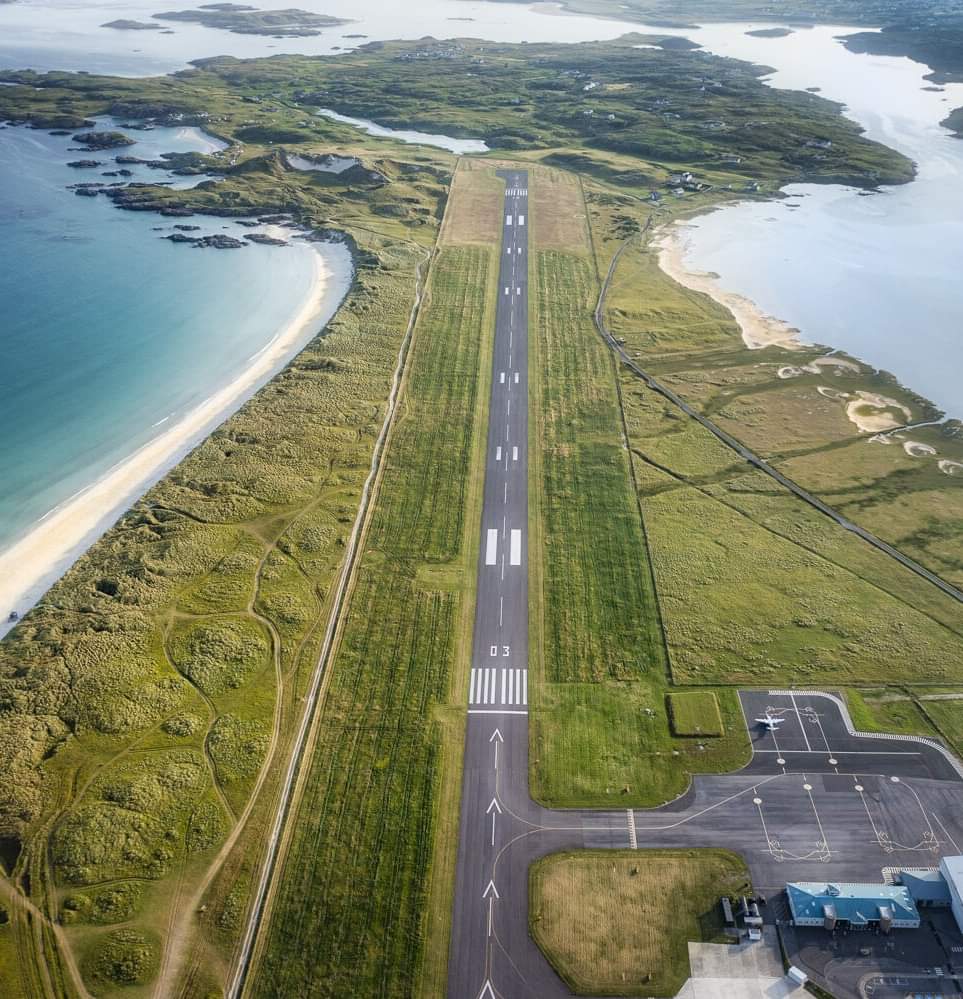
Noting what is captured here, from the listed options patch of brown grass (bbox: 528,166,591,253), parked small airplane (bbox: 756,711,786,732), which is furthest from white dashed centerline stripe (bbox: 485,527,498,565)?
patch of brown grass (bbox: 528,166,591,253)

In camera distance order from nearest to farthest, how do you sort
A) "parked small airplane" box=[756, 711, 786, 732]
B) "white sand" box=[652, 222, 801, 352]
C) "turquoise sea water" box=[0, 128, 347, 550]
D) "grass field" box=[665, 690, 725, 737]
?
"grass field" box=[665, 690, 725, 737], "parked small airplane" box=[756, 711, 786, 732], "turquoise sea water" box=[0, 128, 347, 550], "white sand" box=[652, 222, 801, 352]

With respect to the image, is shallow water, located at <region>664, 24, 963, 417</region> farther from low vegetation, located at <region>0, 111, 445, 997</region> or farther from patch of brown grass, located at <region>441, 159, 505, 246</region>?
low vegetation, located at <region>0, 111, 445, 997</region>

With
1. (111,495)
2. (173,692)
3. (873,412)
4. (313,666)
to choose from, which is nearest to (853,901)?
(313,666)

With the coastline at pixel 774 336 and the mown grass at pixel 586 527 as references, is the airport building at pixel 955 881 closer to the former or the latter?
the mown grass at pixel 586 527

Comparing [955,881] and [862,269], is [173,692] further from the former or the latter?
[862,269]

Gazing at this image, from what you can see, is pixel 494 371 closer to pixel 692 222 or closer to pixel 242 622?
pixel 242 622

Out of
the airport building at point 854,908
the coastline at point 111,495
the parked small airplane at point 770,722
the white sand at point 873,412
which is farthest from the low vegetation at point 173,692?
the white sand at point 873,412

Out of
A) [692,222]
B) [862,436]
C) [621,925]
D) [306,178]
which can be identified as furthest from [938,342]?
[306,178]

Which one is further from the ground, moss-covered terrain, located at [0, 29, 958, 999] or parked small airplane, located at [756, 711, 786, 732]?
parked small airplane, located at [756, 711, 786, 732]
